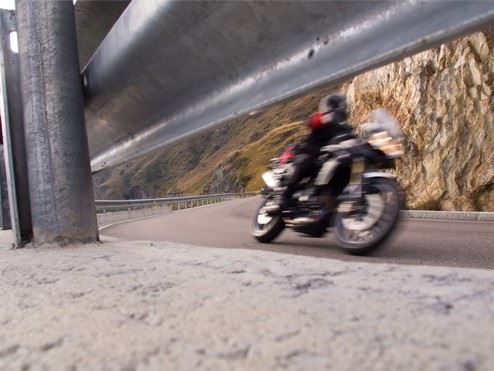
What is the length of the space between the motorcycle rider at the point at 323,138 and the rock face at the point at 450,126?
8.05 metres

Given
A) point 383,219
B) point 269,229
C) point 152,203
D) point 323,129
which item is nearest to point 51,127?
point 323,129

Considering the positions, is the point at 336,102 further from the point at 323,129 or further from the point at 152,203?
the point at 152,203

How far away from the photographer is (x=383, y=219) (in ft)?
12.1

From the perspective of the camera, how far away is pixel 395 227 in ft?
12.1

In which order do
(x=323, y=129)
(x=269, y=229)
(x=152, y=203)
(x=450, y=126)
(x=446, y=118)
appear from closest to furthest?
(x=323, y=129)
(x=269, y=229)
(x=450, y=126)
(x=446, y=118)
(x=152, y=203)

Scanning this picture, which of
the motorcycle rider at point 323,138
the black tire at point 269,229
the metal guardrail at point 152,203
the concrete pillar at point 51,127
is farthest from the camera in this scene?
the metal guardrail at point 152,203

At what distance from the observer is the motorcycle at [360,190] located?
3.72m

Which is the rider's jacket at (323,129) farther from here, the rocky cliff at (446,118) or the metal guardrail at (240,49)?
the rocky cliff at (446,118)

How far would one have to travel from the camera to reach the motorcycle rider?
13.7ft

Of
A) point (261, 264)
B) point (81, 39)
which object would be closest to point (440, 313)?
point (261, 264)

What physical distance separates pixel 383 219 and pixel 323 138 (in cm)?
117

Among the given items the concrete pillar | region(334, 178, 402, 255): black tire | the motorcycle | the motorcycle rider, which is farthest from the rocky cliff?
region(334, 178, 402, 255): black tire

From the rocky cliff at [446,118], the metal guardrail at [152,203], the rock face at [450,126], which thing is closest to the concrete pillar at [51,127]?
the rocky cliff at [446,118]

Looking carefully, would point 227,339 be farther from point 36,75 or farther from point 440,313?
point 36,75
